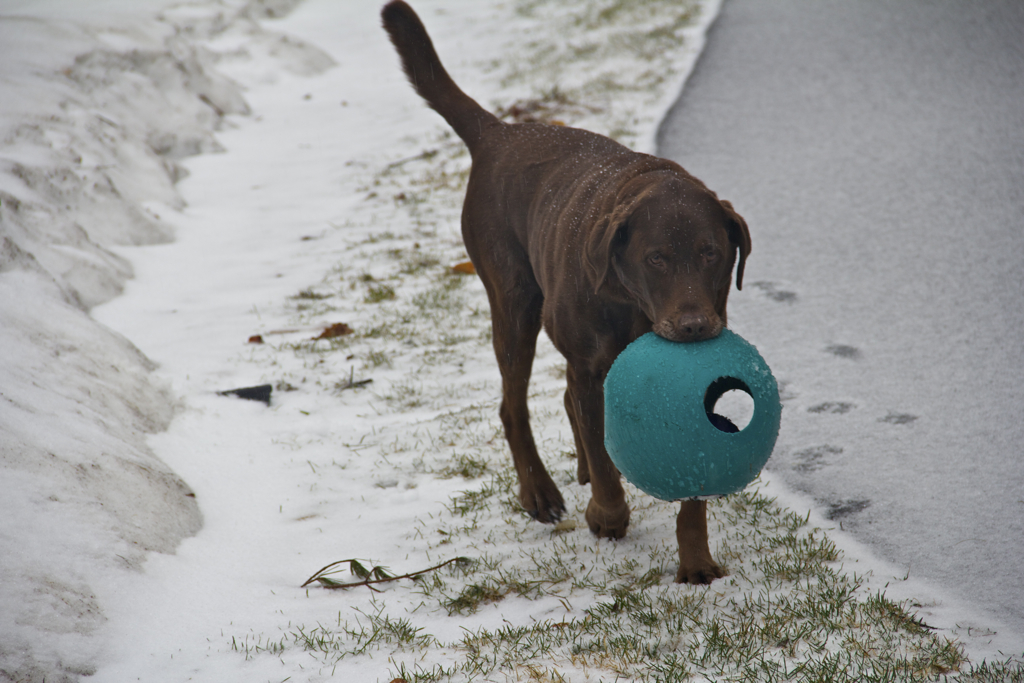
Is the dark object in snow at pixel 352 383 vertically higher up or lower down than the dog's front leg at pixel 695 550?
lower down

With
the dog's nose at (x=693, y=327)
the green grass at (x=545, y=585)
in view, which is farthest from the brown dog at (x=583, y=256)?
the green grass at (x=545, y=585)

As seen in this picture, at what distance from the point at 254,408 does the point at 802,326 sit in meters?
3.37

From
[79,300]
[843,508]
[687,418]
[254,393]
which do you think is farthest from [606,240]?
[79,300]

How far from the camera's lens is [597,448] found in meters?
3.47

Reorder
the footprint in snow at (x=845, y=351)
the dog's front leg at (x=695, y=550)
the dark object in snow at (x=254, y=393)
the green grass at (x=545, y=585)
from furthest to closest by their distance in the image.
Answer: the dark object in snow at (x=254, y=393) < the footprint in snow at (x=845, y=351) < the dog's front leg at (x=695, y=550) < the green grass at (x=545, y=585)

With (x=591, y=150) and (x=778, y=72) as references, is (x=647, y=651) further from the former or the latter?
(x=778, y=72)

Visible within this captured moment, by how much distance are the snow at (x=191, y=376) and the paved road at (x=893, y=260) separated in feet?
1.26

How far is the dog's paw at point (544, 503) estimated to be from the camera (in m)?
3.86

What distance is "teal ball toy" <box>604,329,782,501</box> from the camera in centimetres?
283

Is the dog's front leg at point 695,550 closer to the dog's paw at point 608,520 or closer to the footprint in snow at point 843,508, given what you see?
the dog's paw at point 608,520

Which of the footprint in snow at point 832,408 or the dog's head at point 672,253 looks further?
the footprint in snow at point 832,408

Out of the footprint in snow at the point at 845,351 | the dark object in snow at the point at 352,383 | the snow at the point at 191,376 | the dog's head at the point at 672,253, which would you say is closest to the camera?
the dog's head at the point at 672,253

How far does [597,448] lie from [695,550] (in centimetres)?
56

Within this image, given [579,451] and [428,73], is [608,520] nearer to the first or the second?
[579,451]
